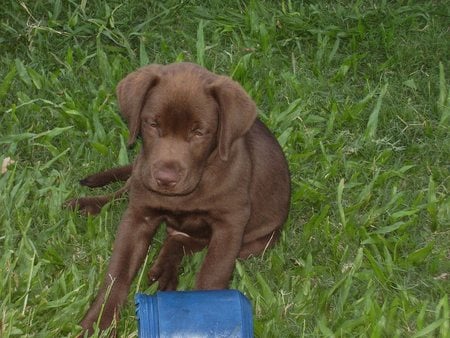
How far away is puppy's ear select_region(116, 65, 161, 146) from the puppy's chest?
0.46 meters

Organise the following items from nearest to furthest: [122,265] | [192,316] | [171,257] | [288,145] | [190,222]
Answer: [192,316] → [122,265] → [190,222] → [171,257] → [288,145]

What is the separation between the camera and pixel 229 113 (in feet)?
15.7

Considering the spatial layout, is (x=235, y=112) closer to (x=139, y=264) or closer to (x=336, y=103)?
(x=139, y=264)

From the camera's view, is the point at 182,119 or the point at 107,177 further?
the point at 107,177

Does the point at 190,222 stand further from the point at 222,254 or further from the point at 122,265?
the point at 122,265

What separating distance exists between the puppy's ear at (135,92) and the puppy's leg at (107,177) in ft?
3.19

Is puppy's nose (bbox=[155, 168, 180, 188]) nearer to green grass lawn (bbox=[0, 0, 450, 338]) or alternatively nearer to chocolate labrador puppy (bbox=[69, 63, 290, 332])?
chocolate labrador puppy (bbox=[69, 63, 290, 332])

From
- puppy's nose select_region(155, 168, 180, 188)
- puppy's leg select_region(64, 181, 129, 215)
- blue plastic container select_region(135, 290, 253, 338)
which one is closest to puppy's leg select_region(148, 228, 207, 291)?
puppy's leg select_region(64, 181, 129, 215)

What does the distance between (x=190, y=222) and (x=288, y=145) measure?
1455 millimetres

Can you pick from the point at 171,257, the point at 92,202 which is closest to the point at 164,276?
the point at 171,257

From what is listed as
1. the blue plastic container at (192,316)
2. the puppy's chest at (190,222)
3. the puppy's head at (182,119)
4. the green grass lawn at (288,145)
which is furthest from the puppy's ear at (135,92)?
the blue plastic container at (192,316)

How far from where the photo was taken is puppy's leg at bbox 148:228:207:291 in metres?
5.17

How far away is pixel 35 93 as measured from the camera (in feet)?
22.8

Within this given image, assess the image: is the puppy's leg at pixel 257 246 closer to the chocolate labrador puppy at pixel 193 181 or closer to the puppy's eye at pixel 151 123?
the chocolate labrador puppy at pixel 193 181
